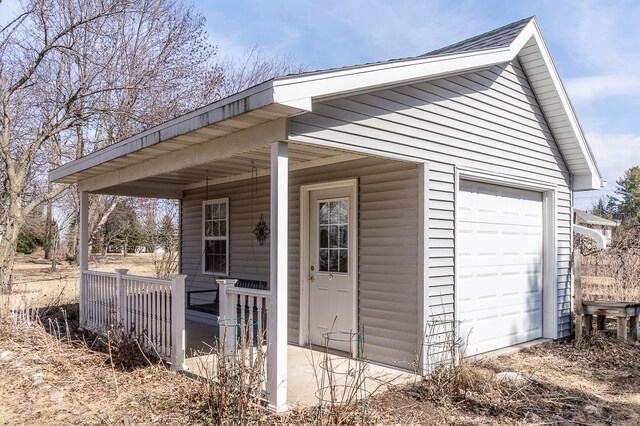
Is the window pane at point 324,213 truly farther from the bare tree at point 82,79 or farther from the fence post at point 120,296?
the bare tree at point 82,79

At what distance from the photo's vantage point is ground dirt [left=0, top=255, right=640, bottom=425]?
4.11 meters

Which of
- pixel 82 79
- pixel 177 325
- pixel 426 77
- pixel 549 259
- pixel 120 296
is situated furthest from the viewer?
pixel 82 79

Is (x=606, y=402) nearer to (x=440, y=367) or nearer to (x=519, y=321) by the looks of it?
(x=440, y=367)

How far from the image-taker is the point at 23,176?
46.6 feet

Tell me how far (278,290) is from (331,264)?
2.39 m

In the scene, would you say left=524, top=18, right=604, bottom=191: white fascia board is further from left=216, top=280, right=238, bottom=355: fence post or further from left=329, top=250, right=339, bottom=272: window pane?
left=216, top=280, right=238, bottom=355: fence post

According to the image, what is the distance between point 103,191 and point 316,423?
6321 mm

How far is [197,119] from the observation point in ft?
14.5

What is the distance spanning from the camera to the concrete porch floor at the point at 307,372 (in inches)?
178

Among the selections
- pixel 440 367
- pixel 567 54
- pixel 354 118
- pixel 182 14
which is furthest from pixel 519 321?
pixel 182 14

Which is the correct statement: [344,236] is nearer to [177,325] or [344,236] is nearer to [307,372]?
[307,372]

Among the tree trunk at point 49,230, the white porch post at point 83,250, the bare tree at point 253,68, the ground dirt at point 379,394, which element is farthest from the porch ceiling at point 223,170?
the tree trunk at point 49,230

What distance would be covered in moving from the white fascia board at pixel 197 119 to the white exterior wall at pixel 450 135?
447mm

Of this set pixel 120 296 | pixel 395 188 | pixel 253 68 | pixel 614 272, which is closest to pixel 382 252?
pixel 395 188
